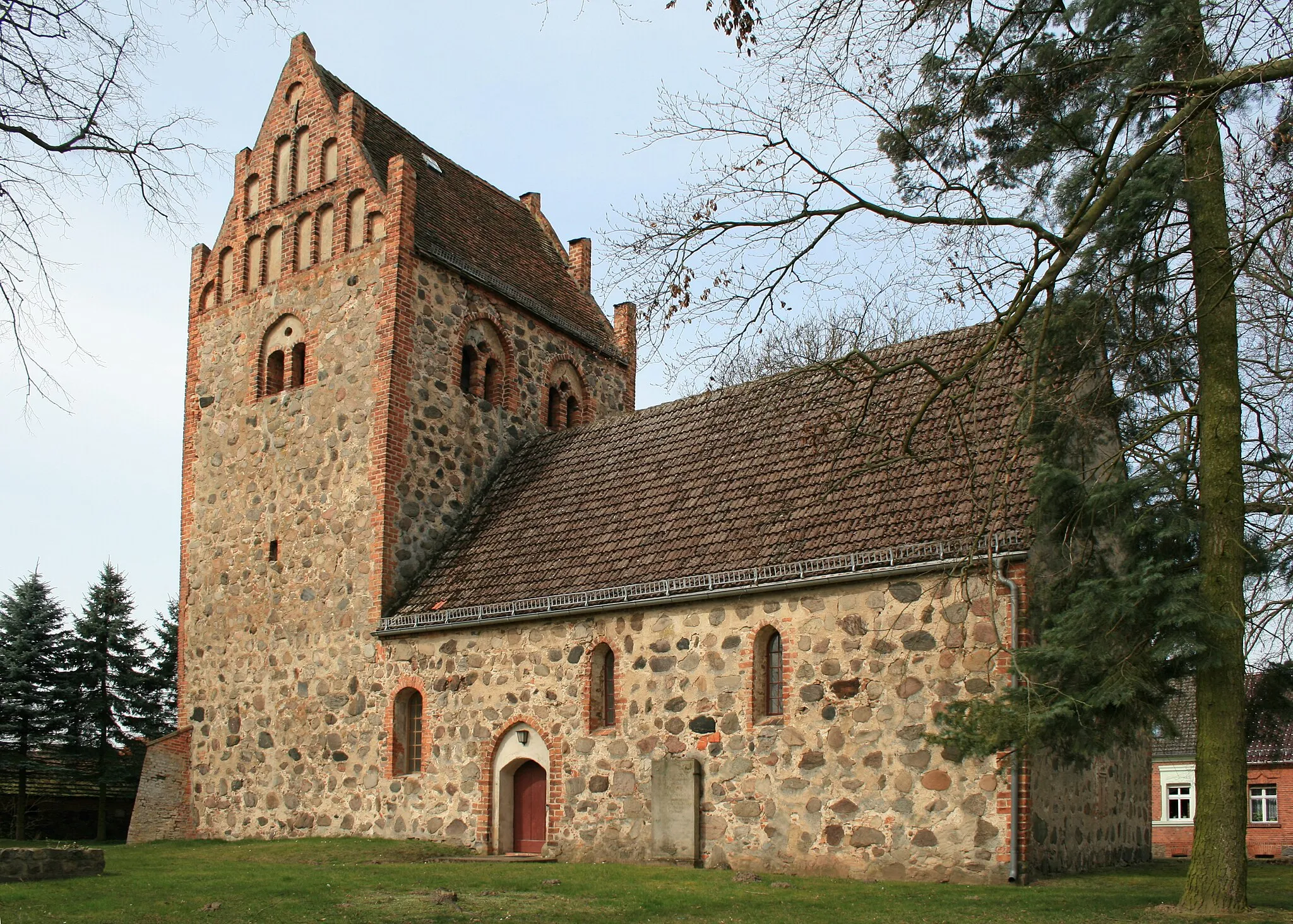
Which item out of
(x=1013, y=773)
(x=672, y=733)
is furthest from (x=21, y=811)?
(x=1013, y=773)

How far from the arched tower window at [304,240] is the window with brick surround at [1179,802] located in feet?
101

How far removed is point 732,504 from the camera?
1773 cm

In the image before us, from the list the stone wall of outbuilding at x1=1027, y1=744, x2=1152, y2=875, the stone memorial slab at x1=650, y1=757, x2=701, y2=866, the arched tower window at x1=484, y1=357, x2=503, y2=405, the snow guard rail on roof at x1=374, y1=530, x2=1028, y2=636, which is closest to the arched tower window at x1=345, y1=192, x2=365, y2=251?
the arched tower window at x1=484, y1=357, x2=503, y2=405

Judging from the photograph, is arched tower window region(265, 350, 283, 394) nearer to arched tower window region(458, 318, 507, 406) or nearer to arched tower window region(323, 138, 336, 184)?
arched tower window region(323, 138, 336, 184)

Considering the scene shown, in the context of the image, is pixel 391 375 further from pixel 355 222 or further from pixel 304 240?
pixel 304 240

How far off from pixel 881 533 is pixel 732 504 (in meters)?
3.09

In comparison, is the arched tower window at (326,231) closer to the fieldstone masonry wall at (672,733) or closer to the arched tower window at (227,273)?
the arched tower window at (227,273)

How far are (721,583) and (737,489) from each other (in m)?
2.42

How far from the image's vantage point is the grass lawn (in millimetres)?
10711

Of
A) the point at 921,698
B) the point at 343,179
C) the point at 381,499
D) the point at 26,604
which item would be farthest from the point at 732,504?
the point at 26,604

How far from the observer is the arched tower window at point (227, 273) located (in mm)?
24500

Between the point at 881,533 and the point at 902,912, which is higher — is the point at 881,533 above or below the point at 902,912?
above

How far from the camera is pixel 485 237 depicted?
24.9 metres

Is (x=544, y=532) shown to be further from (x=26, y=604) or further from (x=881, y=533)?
(x=26, y=604)
